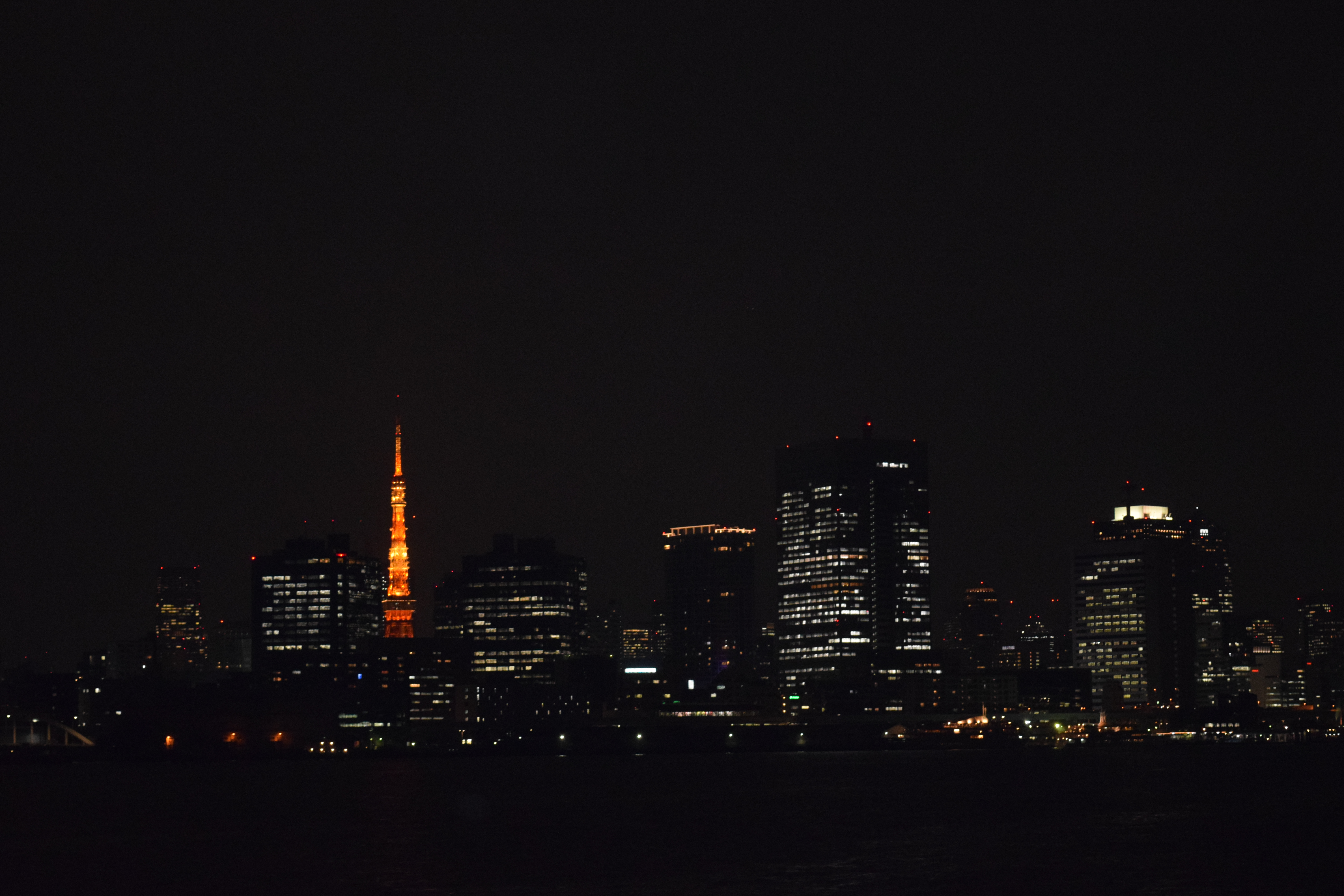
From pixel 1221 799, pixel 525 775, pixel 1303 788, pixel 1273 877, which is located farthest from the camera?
pixel 525 775

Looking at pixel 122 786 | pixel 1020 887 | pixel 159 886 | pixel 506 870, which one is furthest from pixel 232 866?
pixel 122 786

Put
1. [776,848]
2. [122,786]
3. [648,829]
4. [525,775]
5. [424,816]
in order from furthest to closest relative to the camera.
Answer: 1. [525,775]
2. [122,786]
3. [424,816]
4. [648,829]
5. [776,848]

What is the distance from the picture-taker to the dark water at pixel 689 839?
77.2 m

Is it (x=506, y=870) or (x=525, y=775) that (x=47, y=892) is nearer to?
(x=506, y=870)

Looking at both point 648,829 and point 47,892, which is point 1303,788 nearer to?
point 648,829

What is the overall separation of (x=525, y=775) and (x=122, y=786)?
4470cm

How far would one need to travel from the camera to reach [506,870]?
81.9 meters

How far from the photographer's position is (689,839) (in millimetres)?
99500

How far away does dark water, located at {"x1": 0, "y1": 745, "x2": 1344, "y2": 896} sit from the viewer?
77188 mm

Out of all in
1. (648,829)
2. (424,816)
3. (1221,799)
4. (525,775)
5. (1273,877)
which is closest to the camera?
(1273,877)

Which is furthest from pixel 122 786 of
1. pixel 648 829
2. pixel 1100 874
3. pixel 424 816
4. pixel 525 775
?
pixel 1100 874

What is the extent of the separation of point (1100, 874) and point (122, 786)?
130 metres

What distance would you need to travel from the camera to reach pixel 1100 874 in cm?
8000

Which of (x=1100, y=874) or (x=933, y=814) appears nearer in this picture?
(x=1100, y=874)
